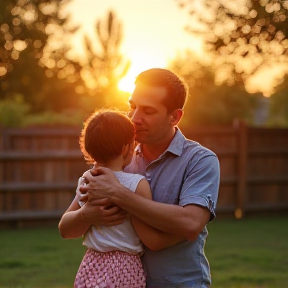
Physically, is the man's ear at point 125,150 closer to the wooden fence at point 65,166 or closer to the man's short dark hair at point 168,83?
the man's short dark hair at point 168,83

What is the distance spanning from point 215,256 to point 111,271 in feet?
22.3

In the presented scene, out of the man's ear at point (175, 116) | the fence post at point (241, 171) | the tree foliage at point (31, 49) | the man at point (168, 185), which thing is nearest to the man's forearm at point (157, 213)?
the man at point (168, 185)

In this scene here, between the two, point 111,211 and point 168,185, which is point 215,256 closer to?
point 168,185

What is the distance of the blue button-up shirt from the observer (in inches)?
117

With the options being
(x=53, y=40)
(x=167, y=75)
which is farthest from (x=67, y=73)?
(x=167, y=75)

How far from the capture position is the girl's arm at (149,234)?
9.29ft

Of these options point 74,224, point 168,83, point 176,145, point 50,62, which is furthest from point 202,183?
point 50,62

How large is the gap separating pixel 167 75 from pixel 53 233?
9096 millimetres

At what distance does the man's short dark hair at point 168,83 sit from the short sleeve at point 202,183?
10.4 inches

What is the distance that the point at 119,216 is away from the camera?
2.84 meters

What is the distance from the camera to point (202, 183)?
2.94 metres

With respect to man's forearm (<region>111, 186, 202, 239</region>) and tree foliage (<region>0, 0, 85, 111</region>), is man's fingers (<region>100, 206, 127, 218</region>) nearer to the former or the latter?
man's forearm (<region>111, 186, 202, 239</region>)

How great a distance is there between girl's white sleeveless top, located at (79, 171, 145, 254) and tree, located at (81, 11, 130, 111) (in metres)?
35.1

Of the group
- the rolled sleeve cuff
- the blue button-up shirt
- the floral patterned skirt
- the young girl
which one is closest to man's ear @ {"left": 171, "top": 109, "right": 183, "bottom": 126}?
the blue button-up shirt
